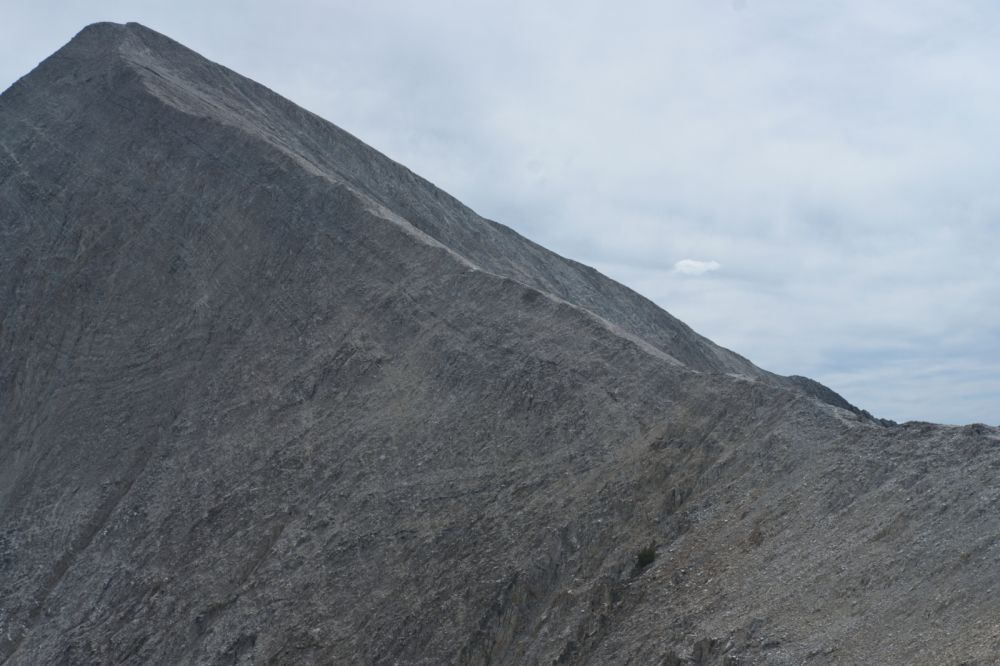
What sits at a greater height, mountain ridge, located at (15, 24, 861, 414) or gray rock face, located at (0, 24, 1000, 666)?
mountain ridge, located at (15, 24, 861, 414)

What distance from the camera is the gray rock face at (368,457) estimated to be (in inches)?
638

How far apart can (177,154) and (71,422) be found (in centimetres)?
961

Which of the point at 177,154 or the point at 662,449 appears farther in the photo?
the point at 177,154

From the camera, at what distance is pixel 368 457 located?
77.2 feet

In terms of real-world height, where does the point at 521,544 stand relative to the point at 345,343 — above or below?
below

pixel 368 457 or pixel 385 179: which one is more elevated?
pixel 385 179

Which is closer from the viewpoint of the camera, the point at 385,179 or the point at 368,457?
the point at 368,457

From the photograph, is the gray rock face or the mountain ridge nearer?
the gray rock face

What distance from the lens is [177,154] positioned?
3372 cm

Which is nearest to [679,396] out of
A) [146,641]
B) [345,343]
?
[345,343]

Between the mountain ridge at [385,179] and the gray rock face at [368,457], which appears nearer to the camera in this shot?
the gray rock face at [368,457]

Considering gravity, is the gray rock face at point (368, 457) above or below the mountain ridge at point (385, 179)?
below

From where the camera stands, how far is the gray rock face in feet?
53.2

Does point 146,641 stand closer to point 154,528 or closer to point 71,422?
point 154,528
